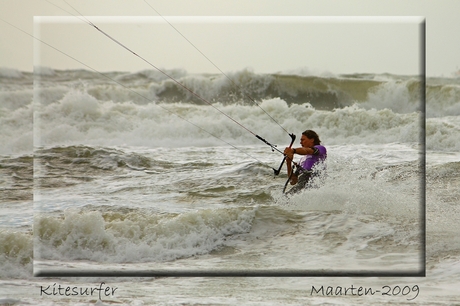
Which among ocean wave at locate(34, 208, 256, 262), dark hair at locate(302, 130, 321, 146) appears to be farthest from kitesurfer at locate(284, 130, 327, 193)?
ocean wave at locate(34, 208, 256, 262)

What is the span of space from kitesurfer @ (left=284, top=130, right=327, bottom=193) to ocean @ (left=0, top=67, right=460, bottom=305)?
5 centimetres

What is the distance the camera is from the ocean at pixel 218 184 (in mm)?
3510

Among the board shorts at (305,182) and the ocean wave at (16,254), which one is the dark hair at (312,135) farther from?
the ocean wave at (16,254)

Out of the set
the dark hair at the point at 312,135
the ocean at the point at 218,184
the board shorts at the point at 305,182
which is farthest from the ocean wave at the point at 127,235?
the dark hair at the point at 312,135

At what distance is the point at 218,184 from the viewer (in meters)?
3.61

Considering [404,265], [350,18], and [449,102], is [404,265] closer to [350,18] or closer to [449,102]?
[449,102]

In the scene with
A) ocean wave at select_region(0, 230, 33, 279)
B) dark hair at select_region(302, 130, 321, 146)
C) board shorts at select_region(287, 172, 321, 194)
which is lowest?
ocean wave at select_region(0, 230, 33, 279)

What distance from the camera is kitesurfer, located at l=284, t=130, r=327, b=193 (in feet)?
11.7

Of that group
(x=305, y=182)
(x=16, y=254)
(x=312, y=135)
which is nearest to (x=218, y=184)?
(x=305, y=182)

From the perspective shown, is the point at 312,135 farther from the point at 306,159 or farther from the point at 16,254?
the point at 16,254

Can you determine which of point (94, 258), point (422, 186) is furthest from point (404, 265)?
point (94, 258)

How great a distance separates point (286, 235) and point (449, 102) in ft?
4.05

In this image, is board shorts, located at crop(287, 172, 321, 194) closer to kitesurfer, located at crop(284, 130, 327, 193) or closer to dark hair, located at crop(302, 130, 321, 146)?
kitesurfer, located at crop(284, 130, 327, 193)

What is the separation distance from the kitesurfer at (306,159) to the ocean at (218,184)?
5 cm
